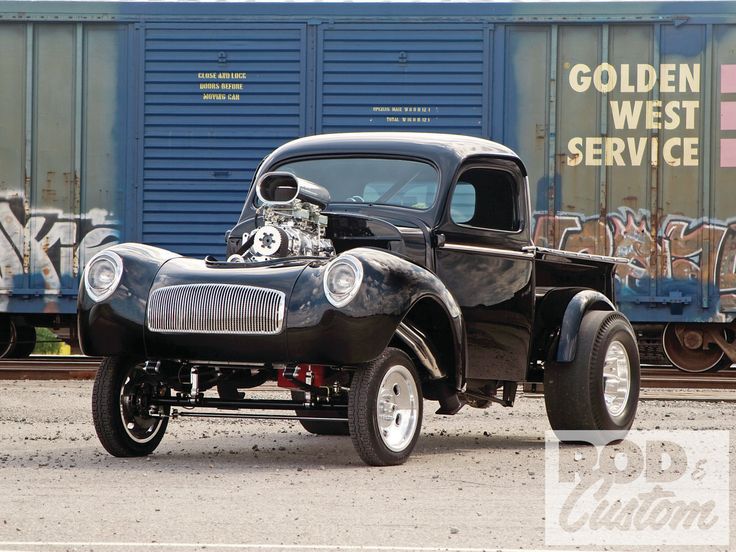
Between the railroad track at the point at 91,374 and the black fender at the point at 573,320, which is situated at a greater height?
the black fender at the point at 573,320

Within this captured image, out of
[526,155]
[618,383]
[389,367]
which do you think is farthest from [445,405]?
[526,155]

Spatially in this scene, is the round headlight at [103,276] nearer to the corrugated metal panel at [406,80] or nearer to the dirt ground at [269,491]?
the dirt ground at [269,491]

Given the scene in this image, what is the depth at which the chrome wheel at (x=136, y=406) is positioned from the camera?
6.64 meters

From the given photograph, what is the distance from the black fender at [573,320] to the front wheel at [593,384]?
0.13ft

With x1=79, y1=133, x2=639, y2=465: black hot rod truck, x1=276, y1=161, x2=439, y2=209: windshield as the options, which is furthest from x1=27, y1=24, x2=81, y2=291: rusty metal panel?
x1=276, y1=161, x2=439, y2=209: windshield

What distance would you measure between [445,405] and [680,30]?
7809mm

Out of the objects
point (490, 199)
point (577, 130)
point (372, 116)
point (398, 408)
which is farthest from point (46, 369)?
point (398, 408)

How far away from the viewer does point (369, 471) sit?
6.09 m

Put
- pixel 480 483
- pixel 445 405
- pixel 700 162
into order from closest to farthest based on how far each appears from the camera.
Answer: pixel 480 483
pixel 445 405
pixel 700 162

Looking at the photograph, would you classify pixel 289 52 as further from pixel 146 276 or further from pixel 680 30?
pixel 146 276

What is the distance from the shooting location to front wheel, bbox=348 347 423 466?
6031 mm

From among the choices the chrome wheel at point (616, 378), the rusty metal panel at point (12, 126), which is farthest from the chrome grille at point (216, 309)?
the rusty metal panel at point (12, 126)

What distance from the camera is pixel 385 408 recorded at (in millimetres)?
6281

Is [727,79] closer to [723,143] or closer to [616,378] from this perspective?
[723,143]
